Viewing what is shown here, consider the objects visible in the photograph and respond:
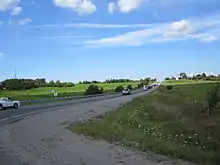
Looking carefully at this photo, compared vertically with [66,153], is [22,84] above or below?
above

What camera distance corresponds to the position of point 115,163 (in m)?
10.4

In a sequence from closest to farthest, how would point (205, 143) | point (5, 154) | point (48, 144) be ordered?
point (5, 154)
point (48, 144)
point (205, 143)

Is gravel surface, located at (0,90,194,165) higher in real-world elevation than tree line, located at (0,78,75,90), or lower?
lower

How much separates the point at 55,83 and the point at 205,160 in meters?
151

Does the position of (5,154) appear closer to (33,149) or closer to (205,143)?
(33,149)

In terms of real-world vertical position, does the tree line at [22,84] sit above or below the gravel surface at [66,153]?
above

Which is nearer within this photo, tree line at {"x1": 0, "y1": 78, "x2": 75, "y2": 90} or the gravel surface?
the gravel surface

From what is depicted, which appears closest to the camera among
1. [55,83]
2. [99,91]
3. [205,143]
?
[205,143]

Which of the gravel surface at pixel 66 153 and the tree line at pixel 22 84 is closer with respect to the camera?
the gravel surface at pixel 66 153

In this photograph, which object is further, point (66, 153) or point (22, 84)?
point (22, 84)

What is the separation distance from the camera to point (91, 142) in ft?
48.7

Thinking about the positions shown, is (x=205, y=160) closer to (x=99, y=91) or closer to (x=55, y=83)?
(x=99, y=91)

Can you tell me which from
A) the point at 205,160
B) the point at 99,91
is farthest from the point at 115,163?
the point at 99,91

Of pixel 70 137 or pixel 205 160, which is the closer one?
pixel 205 160
